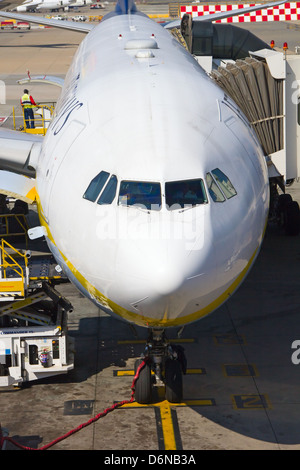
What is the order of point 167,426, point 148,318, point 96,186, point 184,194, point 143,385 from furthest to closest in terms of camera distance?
1. point 143,385
2. point 167,426
3. point 96,186
4. point 148,318
5. point 184,194

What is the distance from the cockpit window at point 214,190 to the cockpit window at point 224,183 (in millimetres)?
91

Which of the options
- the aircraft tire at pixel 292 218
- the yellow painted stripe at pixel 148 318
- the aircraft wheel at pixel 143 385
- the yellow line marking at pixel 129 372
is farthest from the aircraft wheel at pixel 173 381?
the aircraft tire at pixel 292 218

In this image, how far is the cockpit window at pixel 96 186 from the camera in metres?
11.8

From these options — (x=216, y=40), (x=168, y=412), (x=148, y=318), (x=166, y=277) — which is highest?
(x=216, y=40)

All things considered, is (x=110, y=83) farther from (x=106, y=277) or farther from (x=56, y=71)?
(x=56, y=71)

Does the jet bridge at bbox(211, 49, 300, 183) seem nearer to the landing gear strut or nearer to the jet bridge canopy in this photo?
the landing gear strut

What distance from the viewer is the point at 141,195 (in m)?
11.4

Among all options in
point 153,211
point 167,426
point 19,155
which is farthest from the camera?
point 19,155

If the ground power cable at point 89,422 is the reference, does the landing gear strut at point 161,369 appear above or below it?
above

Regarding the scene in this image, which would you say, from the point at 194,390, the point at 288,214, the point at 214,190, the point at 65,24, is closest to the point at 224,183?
the point at 214,190

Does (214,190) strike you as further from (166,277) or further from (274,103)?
(274,103)

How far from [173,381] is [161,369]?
35cm

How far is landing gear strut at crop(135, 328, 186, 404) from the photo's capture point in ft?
44.9

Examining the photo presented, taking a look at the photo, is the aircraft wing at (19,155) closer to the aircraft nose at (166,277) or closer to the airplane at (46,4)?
the aircraft nose at (166,277)
